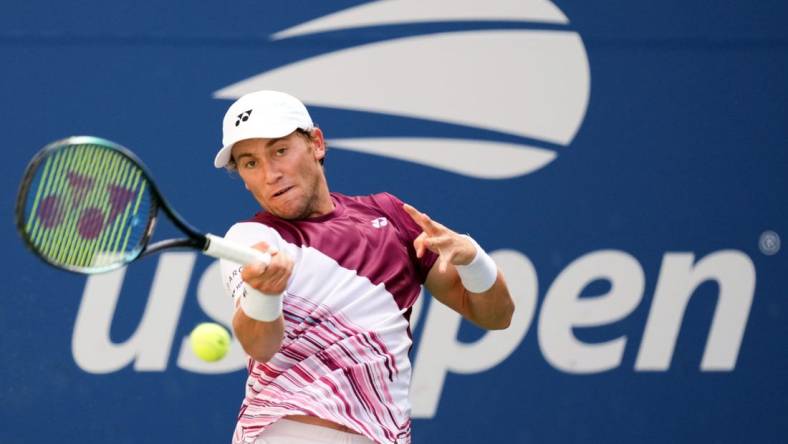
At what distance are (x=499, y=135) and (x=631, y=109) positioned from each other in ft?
1.72

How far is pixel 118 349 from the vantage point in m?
4.93

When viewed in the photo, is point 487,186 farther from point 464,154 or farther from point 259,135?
point 259,135

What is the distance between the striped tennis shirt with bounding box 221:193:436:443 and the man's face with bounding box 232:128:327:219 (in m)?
0.04

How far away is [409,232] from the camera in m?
3.70

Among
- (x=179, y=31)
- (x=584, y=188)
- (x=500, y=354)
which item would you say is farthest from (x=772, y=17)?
(x=179, y=31)

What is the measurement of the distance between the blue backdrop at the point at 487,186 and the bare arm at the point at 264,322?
1.84m

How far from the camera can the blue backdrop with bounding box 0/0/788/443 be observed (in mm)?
4934

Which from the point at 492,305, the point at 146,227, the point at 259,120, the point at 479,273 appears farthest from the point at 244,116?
the point at 492,305

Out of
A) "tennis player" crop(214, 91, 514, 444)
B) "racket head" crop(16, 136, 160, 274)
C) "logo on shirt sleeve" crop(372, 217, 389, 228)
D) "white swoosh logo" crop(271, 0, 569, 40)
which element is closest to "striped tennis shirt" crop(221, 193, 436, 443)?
"tennis player" crop(214, 91, 514, 444)

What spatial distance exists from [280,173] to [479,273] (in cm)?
57

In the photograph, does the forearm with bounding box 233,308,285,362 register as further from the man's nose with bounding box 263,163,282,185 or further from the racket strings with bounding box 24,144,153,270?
the man's nose with bounding box 263,163,282,185

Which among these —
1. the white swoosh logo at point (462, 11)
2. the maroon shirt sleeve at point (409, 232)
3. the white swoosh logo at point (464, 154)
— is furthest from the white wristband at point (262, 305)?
the white swoosh logo at point (462, 11)

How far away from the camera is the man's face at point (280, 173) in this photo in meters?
3.46

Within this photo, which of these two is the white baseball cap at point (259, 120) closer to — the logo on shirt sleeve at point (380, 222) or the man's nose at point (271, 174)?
the man's nose at point (271, 174)
